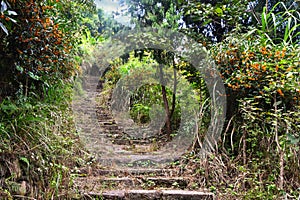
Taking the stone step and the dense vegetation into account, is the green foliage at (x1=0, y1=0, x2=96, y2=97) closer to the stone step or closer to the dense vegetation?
the dense vegetation

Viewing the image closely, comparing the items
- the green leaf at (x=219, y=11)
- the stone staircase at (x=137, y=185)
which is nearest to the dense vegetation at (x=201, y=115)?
the green leaf at (x=219, y=11)

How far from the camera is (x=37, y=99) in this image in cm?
236

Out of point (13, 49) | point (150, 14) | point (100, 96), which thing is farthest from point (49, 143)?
point (100, 96)

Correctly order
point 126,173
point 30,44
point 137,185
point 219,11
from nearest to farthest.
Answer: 1. point 30,44
2. point 137,185
3. point 126,173
4. point 219,11

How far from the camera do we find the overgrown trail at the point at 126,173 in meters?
2.09

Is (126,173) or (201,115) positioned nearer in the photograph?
(126,173)

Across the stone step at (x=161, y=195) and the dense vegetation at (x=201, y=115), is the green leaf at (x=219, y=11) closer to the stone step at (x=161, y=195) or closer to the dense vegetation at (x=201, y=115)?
the dense vegetation at (x=201, y=115)

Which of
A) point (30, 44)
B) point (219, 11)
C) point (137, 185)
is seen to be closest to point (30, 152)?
point (30, 44)

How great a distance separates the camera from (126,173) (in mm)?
2568

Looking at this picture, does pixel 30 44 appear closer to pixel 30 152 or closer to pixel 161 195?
pixel 30 152

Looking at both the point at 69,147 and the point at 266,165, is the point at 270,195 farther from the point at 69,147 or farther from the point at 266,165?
the point at 69,147

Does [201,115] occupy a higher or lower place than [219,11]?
lower

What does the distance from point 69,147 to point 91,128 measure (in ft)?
4.49

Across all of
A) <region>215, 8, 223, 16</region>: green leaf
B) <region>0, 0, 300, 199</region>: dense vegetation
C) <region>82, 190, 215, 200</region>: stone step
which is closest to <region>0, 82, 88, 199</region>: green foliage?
<region>0, 0, 300, 199</region>: dense vegetation
